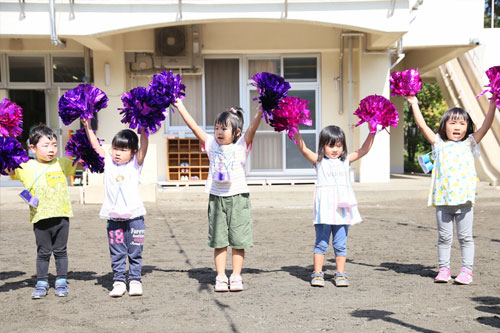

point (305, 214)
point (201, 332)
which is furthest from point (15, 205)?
point (201, 332)

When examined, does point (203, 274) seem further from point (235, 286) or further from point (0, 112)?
point (0, 112)

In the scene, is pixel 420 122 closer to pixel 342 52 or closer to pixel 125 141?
pixel 125 141

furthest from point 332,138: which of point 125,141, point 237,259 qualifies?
point 125,141

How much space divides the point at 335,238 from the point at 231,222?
0.93m

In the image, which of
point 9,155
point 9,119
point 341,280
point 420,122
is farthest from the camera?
point 420,122

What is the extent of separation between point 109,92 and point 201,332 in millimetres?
10861

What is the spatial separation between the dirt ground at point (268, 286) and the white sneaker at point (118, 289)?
0.08 m

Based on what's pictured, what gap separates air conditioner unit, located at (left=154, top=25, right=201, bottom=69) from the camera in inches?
544

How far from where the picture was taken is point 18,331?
3.85 meters

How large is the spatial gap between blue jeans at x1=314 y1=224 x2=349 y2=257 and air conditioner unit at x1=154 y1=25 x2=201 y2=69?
9544 mm

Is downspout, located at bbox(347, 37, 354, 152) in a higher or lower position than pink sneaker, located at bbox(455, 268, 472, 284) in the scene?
higher

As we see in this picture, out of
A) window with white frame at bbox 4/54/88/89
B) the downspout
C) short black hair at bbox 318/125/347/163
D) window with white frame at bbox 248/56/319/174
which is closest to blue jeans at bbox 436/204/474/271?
short black hair at bbox 318/125/347/163

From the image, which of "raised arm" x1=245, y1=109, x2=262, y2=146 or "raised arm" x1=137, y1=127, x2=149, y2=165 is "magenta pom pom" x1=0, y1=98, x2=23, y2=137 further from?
"raised arm" x1=245, y1=109, x2=262, y2=146

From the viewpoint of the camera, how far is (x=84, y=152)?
16.6ft
